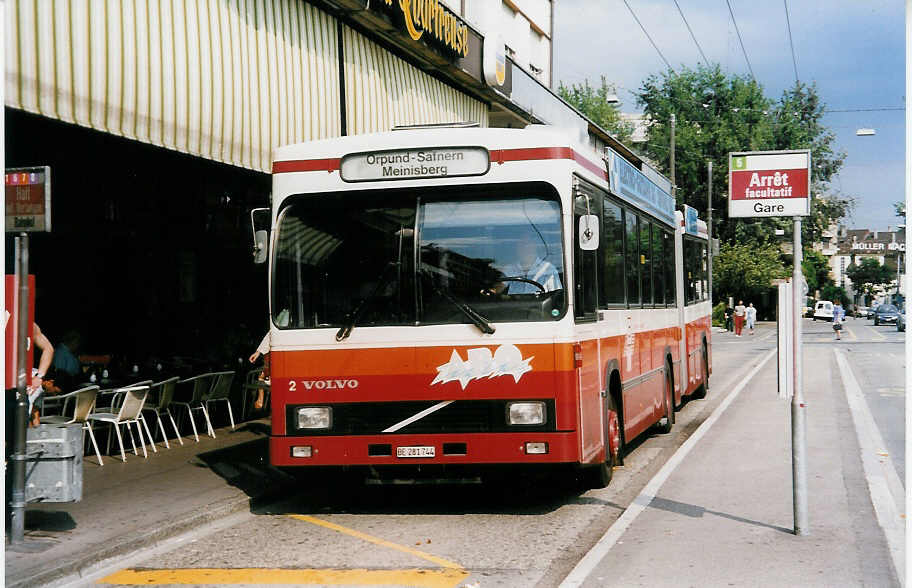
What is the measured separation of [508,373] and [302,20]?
649 cm

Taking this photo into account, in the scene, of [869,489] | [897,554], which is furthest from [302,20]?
[897,554]

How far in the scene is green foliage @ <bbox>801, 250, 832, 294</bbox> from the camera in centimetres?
11738

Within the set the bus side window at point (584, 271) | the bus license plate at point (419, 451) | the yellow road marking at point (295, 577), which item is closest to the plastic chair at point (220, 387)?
the bus license plate at point (419, 451)

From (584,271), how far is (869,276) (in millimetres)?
172997

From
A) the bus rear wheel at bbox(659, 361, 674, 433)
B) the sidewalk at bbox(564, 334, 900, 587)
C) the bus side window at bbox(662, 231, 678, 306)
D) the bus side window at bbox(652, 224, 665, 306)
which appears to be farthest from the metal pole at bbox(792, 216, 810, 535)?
the bus side window at bbox(662, 231, 678, 306)

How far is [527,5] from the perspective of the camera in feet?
85.7

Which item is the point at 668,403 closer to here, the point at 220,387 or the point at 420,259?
the point at 220,387

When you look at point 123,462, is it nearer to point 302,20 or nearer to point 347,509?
point 347,509

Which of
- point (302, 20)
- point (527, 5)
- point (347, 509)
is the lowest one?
point (347, 509)

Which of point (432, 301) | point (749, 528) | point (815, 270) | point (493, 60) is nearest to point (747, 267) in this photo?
point (493, 60)

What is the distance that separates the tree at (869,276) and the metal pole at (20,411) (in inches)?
6771

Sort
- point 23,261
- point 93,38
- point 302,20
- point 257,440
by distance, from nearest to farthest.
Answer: point 23,261 → point 93,38 → point 302,20 → point 257,440

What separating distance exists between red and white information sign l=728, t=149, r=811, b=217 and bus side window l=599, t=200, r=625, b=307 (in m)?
1.84

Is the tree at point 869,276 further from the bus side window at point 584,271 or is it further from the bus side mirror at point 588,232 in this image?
the bus side mirror at point 588,232
